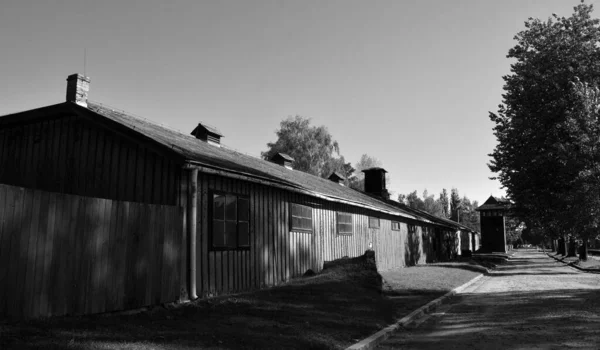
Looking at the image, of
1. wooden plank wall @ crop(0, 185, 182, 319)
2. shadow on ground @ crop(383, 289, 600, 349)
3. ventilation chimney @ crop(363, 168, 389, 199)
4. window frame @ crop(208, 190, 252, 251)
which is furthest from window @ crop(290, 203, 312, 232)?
ventilation chimney @ crop(363, 168, 389, 199)

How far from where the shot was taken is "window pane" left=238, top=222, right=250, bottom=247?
1141 cm

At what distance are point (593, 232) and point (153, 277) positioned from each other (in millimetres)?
18552

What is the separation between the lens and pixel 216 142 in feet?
56.4

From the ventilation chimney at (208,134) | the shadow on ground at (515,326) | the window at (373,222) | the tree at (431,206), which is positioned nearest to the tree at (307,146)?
the window at (373,222)

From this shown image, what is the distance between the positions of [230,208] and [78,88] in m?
4.68

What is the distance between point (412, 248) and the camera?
2877 centimetres

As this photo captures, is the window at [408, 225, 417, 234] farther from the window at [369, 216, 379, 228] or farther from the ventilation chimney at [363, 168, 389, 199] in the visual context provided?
the window at [369, 216, 379, 228]

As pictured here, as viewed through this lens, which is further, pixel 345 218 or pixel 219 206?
pixel 345 218

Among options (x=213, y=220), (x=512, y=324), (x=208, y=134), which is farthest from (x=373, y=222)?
(x=512, y=324)

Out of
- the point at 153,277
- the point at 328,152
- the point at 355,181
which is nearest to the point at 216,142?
the point at 153,277

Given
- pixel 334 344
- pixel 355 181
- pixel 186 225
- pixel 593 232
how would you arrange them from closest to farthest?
pixel 334 344
pixel 186 225
pixel 593 232
pixel 355 181

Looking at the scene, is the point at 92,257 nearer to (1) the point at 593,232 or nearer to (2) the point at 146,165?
(2) the point at 146,165

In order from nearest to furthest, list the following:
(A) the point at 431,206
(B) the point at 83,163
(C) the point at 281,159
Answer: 1. (B) the point at 83,163
2. (C) the point at 281,159
3. (A) the point at 431,206

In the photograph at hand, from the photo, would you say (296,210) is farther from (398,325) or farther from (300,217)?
(398,325)
